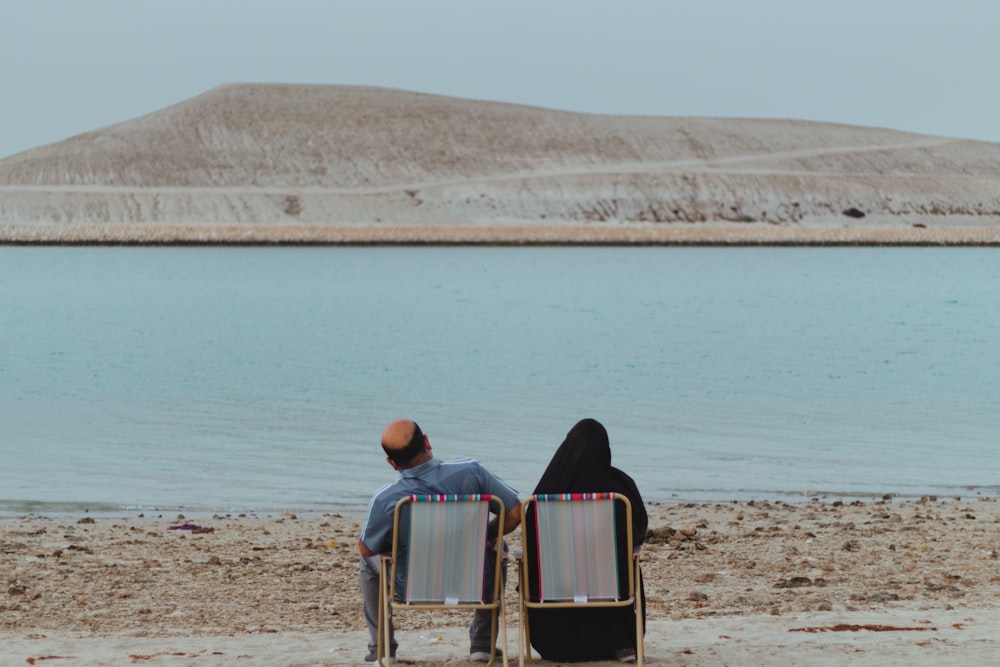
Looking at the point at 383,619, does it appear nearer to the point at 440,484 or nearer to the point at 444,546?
the point at 444,546

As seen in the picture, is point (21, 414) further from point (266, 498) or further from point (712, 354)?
point (712, 354)

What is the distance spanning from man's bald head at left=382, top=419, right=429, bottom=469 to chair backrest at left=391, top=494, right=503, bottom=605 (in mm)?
158

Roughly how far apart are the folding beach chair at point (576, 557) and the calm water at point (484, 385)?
5054 millimetres

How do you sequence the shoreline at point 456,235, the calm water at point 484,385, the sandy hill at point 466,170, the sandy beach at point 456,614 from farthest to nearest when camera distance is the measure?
the sandy hill at point 466,170
the shoreline at point 456,235
the calm water at point 484,385
the sandy beach at point 456,614

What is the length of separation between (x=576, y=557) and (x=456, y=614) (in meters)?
1.77

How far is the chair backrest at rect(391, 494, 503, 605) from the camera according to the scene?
15.8 feet

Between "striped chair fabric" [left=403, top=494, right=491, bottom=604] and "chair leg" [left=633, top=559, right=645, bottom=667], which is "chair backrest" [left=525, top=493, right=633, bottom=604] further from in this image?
"striped chair fabric" [left=403, top=494, right=491, bottom=604]

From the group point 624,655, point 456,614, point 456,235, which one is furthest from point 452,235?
point 624,655

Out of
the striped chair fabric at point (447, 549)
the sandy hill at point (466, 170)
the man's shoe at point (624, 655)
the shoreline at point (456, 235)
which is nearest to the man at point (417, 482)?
the striped chair fabric at point (447, 549)

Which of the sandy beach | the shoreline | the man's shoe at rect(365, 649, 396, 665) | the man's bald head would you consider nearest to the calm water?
the sandy beach

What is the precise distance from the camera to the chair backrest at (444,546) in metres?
4.80

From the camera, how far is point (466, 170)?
101812 millimetres

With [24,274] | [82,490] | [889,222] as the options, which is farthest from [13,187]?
[82,490]

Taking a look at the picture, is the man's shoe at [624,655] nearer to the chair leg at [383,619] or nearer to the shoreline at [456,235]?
the chair leg at [383,619]
